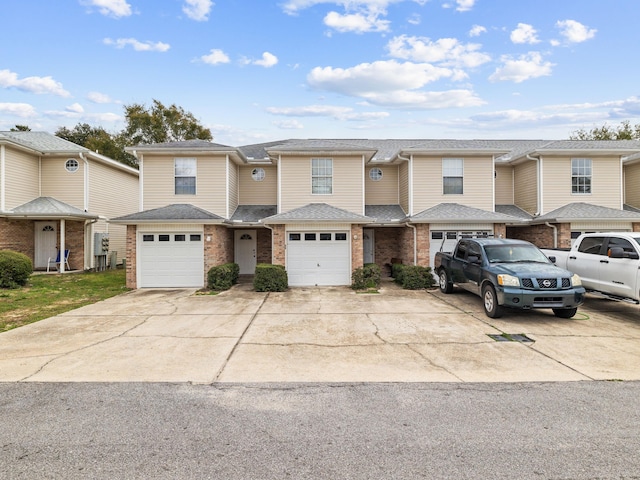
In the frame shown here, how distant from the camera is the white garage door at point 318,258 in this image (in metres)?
14.5

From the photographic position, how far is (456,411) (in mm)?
4016

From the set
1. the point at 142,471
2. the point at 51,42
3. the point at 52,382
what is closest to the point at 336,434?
the point at 142,471

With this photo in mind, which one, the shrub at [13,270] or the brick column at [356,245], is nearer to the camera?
the shrub at [13,270]

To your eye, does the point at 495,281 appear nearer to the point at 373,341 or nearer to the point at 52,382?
the point at 373,341

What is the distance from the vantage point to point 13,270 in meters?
13.3

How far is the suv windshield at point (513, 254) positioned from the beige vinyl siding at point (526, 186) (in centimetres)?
791

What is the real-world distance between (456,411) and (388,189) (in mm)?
14513

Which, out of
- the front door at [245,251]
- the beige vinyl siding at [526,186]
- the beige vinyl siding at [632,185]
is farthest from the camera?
the front door at [245,251]

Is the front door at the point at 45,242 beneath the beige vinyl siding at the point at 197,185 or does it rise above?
beneath

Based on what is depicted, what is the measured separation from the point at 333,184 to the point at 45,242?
50.0ft

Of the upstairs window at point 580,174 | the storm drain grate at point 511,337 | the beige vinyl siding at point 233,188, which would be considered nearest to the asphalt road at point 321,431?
the storm drain grate at point 511,337

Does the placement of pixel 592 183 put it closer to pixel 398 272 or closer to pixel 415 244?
pixel 415 244

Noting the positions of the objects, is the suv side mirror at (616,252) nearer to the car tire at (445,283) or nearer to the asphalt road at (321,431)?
the car tire at (445,283)

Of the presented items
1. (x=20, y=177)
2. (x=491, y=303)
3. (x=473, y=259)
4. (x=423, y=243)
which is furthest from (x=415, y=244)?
(x=20, y=177)
